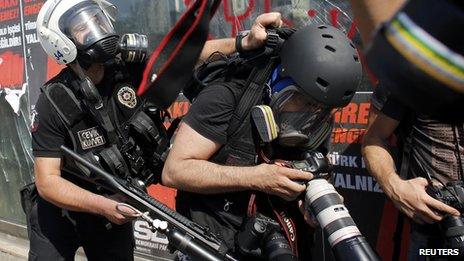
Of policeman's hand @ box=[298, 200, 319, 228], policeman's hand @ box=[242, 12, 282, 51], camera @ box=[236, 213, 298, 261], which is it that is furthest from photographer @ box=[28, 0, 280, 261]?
policeman's hand @ box=[298, 200, 319, 228]

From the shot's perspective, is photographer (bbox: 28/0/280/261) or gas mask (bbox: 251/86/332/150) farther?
photographer (bbox: 28/0/280/261)

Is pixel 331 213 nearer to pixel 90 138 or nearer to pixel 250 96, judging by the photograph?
pixel 250 96

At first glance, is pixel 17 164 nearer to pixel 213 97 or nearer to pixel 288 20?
pixel 288 20

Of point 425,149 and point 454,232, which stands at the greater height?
point 425,149

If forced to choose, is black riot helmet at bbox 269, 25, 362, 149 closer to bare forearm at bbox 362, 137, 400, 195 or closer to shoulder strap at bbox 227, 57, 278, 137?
shoulder strap at bbox 227, 57, 278, 137

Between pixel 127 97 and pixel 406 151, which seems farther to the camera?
pixel 127 97

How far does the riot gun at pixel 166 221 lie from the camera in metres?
2.07

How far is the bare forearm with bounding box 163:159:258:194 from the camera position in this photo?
1.99 m

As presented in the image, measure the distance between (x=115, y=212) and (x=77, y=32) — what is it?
0.88m

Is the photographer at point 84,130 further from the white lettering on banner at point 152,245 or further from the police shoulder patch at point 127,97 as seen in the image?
the white lettering on banner at point 152,245

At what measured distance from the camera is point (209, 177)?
→ 2023 millimetres

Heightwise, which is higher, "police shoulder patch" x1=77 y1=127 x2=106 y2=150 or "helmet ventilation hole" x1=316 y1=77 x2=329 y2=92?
"helmet ventilation hole" x1=316 y1=77 x2=329 y2=92

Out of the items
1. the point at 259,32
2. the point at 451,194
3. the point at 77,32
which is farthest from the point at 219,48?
the point at 451,194

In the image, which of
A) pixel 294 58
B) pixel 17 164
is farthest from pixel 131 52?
pixel 17 164
